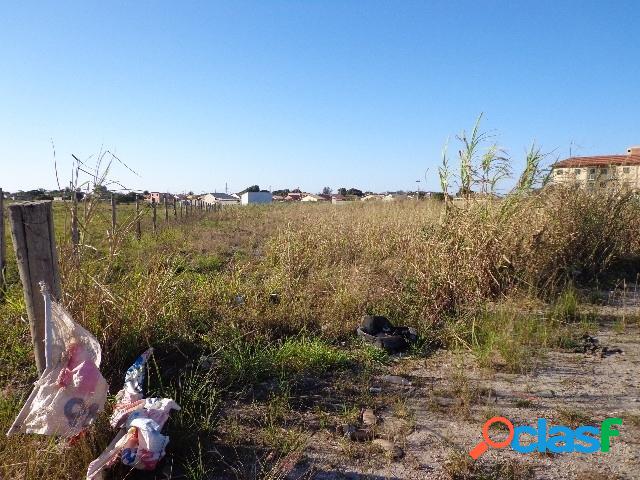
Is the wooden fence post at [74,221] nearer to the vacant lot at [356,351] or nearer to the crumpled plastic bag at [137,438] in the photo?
the vacant lot at [356,351]

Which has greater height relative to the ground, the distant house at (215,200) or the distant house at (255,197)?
the distant house at (255,197)

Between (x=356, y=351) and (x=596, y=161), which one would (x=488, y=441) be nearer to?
(x=356, y=351)

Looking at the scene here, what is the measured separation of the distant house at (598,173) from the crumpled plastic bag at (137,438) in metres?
6.24

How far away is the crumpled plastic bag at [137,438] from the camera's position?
205 cm

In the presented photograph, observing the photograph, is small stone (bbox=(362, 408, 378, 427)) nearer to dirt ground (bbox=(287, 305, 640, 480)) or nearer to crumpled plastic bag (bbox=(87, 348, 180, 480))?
dirt ground (bbox=(287, 305, 640, 480))

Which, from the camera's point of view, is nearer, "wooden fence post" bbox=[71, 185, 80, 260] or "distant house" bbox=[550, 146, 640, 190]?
"wooden fence post" bbox=[71, 185, 80, 260]

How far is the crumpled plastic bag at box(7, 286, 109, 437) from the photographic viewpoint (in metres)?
2.19

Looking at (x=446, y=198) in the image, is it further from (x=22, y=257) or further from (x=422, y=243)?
(x=22, y=257)

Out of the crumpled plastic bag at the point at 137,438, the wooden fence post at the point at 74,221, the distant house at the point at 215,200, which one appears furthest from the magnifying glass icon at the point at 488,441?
the distant house at the point at 215,200

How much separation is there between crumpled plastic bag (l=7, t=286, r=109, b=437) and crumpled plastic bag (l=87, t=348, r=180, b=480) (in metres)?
0.15

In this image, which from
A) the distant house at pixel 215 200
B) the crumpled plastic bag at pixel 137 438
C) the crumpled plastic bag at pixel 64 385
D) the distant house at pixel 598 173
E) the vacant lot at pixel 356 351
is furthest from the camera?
the distant house at pixel 215 200

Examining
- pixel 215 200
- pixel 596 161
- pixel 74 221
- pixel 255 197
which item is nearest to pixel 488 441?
pixel 74 221

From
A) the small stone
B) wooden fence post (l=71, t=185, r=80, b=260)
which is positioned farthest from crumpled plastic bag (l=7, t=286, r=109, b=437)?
the small stone

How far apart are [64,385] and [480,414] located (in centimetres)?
240
